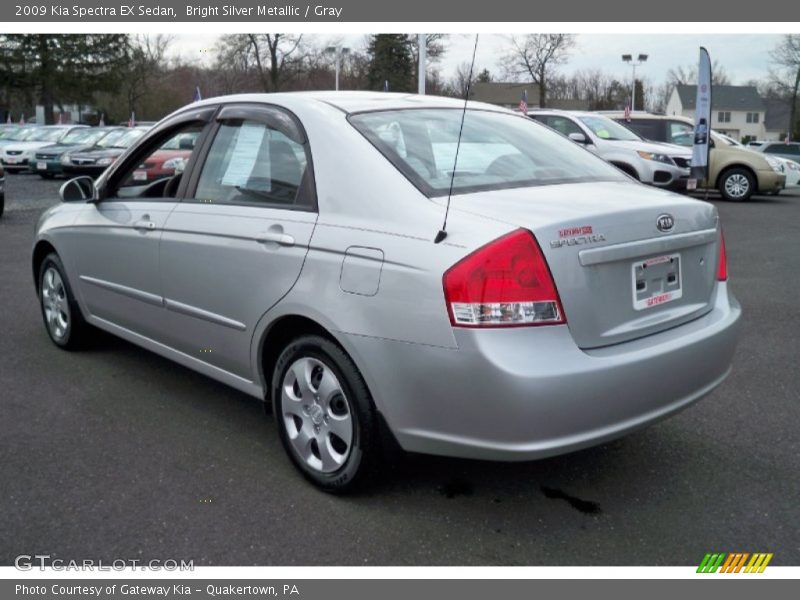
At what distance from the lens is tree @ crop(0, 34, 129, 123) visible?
5091 cm

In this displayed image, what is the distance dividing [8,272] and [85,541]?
6517 millimetres

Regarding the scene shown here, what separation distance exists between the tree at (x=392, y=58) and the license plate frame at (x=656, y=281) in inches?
740

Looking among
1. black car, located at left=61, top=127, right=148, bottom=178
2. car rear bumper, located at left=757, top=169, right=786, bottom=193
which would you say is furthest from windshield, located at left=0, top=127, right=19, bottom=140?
car rear bumper, located at left=757, top=169, right=786, bottom=193

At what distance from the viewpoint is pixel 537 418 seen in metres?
2.76

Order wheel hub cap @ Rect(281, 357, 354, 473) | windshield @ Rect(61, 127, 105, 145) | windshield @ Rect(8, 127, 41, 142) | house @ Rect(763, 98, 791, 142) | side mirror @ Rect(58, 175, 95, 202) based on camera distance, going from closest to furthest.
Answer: wheel hub cap @ Rect(281, 357, 354, 473) < side mirror @ Rect(58, 175, 95, 202) < windshield @ Rect(61, 127, 105, 145) < windshield @ Rect(8, 127, 41, 142) < house @ Rect(763, 98, 791, 142)

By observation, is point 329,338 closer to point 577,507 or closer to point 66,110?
point 577,507

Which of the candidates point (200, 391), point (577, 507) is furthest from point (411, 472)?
point (200, 391)

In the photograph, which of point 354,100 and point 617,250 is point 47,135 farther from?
point 617,250

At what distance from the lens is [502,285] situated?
2.78m

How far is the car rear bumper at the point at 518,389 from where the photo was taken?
2.75 metres

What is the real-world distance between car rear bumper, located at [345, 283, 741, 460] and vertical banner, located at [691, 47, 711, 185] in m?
11.7

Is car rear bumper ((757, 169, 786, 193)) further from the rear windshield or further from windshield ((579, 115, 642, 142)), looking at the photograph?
the rear windshield

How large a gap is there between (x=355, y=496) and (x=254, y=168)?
157 cm

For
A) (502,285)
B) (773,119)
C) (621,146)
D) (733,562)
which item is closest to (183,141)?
(502,285)
